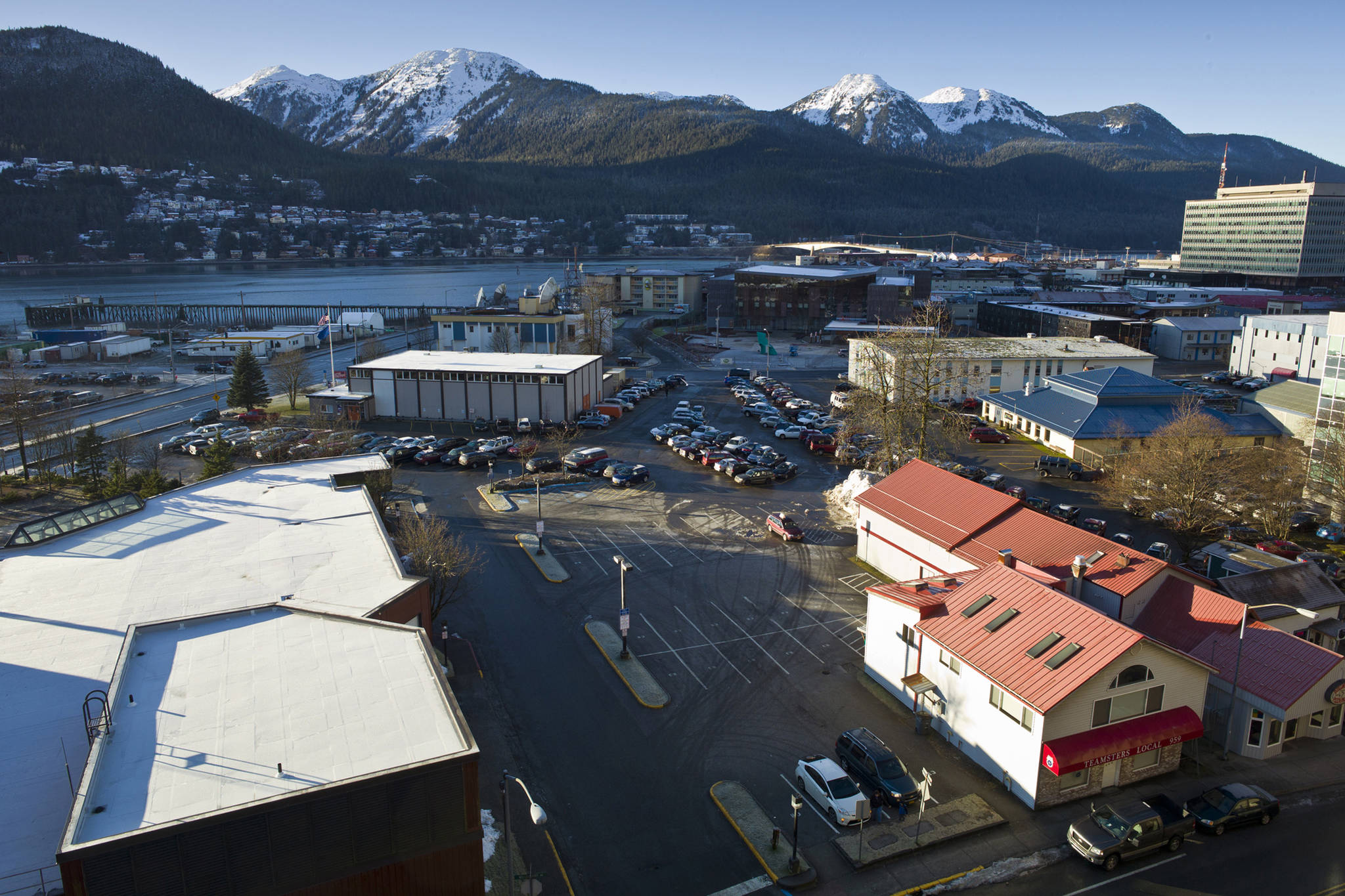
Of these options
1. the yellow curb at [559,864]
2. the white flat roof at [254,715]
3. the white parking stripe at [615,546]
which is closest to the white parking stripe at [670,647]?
the white parking stripe at [615,546]

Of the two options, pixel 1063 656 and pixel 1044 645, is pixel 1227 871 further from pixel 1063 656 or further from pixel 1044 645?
pixel 1044 645

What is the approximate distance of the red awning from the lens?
40.3 ft

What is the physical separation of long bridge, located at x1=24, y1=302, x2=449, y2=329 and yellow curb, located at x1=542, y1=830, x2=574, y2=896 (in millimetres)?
75700

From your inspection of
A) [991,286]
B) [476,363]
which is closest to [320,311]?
[476,363]

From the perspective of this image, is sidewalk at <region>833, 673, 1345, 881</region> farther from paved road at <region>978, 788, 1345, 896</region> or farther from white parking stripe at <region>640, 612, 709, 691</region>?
white parking stripe at <region>640, 612, 709, 691</region>

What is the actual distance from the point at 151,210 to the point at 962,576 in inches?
8050

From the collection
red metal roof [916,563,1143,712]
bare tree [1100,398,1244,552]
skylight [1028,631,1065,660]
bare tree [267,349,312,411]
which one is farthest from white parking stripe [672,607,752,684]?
bare tree [267,349,312,411]

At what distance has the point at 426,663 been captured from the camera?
449 inches

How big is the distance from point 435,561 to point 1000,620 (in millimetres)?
11387

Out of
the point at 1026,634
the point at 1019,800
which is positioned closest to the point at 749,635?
the point at 1026,634

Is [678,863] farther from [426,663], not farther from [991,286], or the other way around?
[991,286]

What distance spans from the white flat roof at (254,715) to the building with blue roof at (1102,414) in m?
28.9

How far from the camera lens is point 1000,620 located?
1427 cm

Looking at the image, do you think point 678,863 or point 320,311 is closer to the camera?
point 678,863
